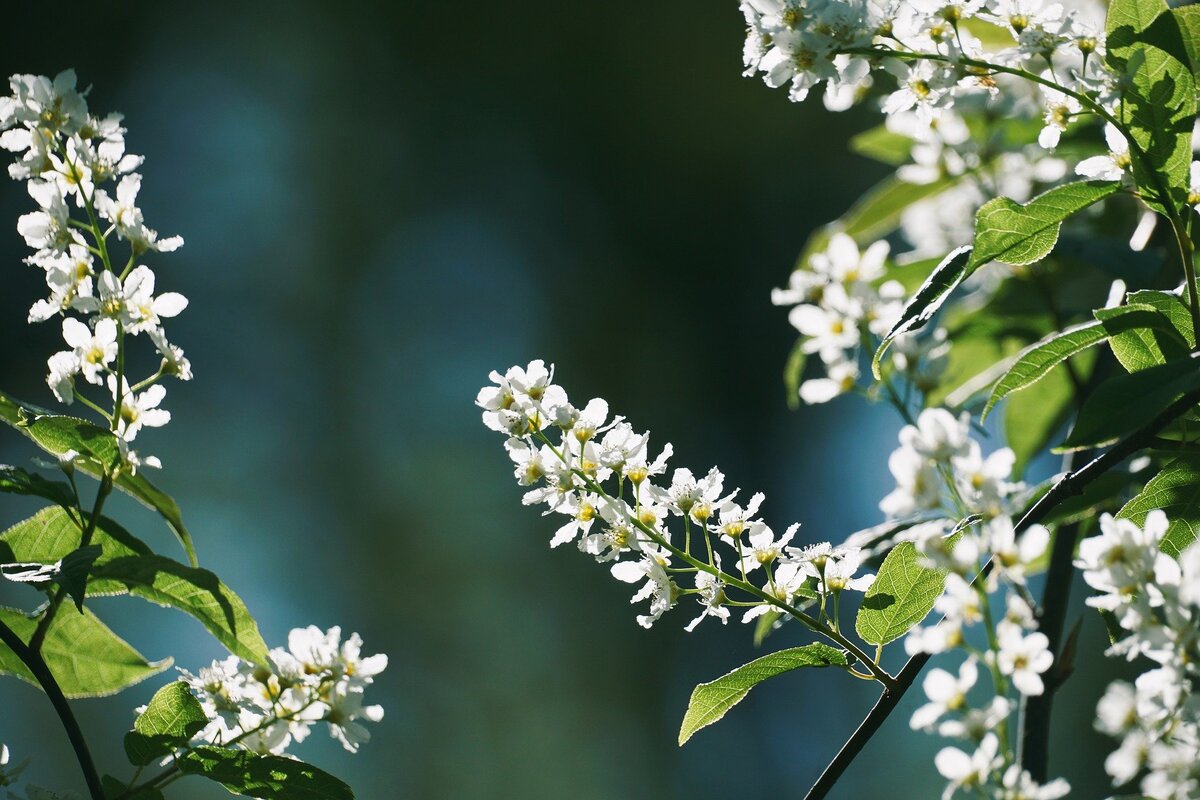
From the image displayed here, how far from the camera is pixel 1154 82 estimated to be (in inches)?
25.7

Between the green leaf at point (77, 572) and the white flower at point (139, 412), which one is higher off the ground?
the white flower at point (139, 412)

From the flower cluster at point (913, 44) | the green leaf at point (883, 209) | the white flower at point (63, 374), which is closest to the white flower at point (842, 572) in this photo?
the flower cluster at point (913, 44)

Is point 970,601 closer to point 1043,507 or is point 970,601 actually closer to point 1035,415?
point 1043,507

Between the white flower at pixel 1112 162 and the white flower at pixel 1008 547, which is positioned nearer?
the white flower at pixel 1008 547

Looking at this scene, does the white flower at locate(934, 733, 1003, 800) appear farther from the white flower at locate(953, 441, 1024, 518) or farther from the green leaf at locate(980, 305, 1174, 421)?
the green leaf at locate(980, 305, 1174, 421)

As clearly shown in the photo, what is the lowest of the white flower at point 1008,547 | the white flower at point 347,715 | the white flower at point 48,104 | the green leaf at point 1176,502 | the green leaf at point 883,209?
the green leaf at point 1176,502

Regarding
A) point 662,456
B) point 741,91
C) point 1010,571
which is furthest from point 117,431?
point 741,91

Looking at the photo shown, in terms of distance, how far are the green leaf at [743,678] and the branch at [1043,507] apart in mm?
80

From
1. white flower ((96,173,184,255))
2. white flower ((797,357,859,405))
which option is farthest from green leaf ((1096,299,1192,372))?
white flower ((96,173,184,255))

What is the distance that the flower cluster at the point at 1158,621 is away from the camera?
1.63 ft

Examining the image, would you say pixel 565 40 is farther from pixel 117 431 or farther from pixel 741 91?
pixel 117 431

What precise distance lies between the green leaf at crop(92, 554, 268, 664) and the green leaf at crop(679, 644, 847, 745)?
0.26 metres

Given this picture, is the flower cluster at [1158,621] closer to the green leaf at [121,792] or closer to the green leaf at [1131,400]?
the green leaf at [1131,400]

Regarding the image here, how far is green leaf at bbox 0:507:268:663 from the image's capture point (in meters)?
0.67
